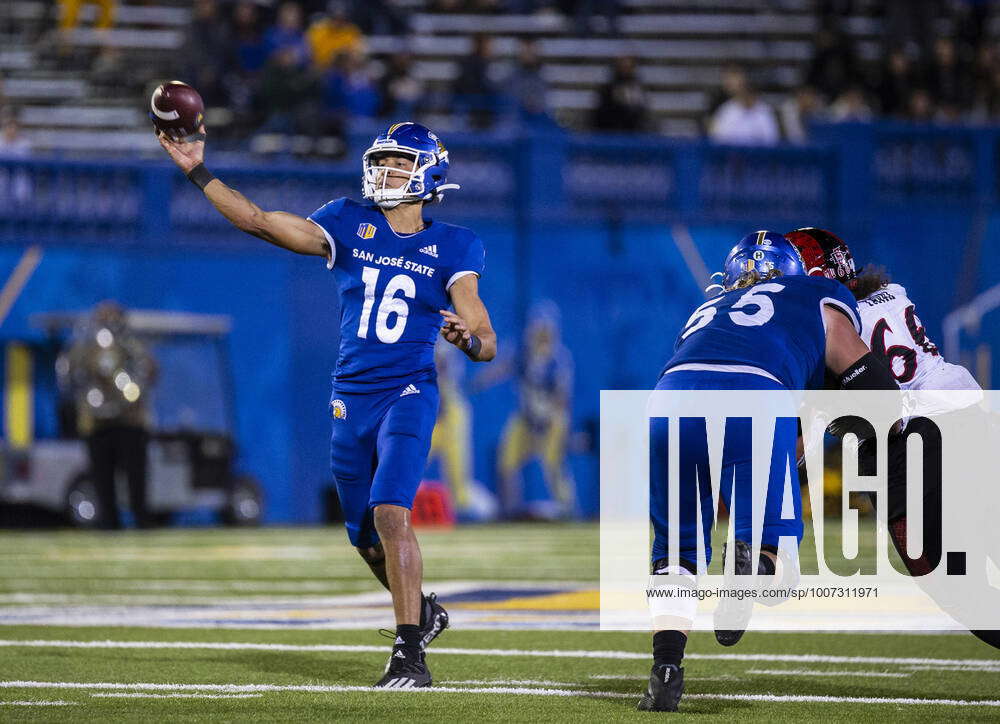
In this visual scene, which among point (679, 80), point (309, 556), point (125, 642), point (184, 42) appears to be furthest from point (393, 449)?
point (679, 80)

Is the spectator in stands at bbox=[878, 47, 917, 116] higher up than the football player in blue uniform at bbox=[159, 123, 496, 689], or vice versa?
the spectator in stands at bbox=[878, 47, 917, 116]

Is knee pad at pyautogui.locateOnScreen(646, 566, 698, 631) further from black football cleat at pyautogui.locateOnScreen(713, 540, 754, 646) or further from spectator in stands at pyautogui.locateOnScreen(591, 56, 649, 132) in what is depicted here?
spectator in stands at pyautogui.locateOnScreen(591, 56, 649, 132)

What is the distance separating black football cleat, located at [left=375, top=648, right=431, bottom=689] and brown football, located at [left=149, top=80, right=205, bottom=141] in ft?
6.59

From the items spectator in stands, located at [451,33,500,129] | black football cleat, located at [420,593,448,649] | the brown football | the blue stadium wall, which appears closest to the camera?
the brown football

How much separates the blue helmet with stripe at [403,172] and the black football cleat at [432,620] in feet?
4.96

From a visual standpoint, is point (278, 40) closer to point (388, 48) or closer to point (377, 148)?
point (388, 48)

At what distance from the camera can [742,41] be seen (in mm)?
22688

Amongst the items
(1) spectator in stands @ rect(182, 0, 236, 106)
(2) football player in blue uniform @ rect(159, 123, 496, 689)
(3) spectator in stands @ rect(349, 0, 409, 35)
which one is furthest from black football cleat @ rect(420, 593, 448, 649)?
(3) spectator in stands @ rect(349, 0, 409, 35)

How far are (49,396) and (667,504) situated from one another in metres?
13.2

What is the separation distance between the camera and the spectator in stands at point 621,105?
2006cm

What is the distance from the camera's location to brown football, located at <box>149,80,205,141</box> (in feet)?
20.6

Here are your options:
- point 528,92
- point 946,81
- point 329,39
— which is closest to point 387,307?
point 528,92

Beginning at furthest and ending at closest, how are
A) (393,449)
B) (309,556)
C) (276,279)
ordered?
(276,279)
(309,556)
(393,449)

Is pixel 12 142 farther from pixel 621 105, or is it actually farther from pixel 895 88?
pixel 895 88
